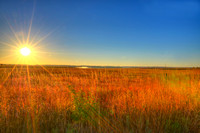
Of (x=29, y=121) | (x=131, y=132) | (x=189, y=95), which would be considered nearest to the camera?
(x=131, y=132)

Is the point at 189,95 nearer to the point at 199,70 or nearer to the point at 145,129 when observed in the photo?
the point at 145,129

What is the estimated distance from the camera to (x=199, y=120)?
3.99 m

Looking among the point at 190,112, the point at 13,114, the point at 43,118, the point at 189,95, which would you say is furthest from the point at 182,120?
the point at 13,114

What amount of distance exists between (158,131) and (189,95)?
321 centimetres

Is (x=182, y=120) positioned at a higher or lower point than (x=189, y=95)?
lower

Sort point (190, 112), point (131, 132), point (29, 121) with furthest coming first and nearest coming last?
point (190, 112) → point (29, 121) → point (131, 132)

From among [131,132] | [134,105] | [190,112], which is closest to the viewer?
[131,132]

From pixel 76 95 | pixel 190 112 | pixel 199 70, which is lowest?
pixel 190 112

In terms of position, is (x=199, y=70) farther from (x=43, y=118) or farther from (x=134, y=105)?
(x=43, y=118)

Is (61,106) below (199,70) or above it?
below

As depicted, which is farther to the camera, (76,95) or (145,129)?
(76,95)

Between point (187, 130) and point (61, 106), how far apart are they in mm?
3980

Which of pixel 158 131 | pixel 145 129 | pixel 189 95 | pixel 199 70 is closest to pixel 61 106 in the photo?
pixel 145 129

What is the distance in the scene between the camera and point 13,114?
159 inches
